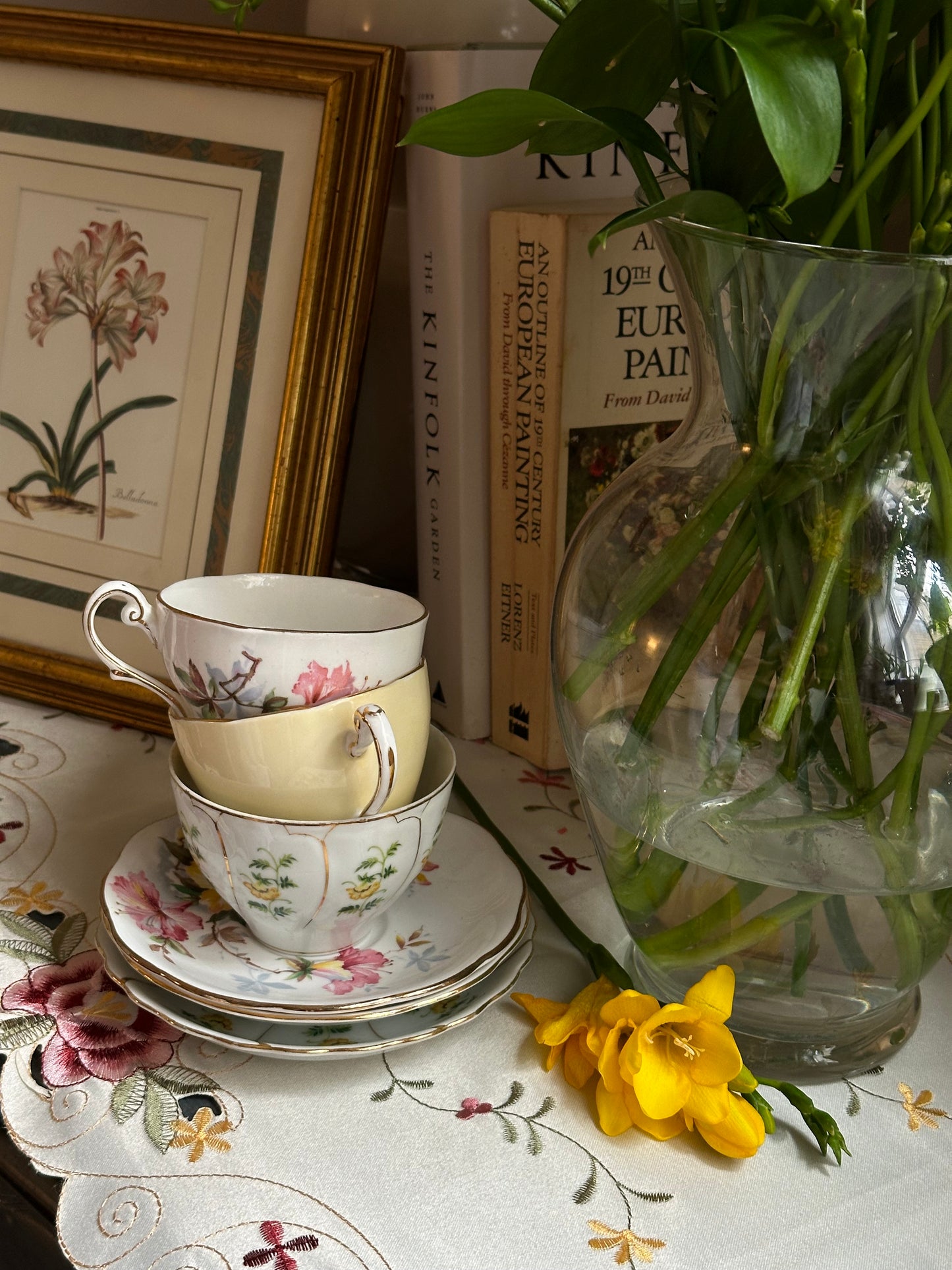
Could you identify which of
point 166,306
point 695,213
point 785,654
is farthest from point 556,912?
point 166,306

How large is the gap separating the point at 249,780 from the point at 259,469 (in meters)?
0.25

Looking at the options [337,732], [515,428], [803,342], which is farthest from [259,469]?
[803,342]

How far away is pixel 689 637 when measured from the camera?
40cm

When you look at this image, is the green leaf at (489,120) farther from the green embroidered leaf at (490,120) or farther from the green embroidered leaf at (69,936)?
the green embroidered leaf at (69,936)

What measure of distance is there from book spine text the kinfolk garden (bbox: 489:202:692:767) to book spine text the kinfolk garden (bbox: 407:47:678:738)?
0.01 metres

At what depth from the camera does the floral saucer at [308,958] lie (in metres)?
0.43

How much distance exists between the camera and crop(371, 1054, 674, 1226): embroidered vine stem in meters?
0.38

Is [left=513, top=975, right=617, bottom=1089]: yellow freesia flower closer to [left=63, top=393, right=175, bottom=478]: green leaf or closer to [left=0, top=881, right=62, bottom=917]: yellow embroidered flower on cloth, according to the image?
[left=0, top=881, right=62, bottom=917]: yellow embroidered flower on cloth

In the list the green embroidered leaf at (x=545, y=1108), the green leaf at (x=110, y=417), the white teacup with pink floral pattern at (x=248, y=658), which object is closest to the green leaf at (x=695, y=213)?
the white teacup with pink floral pattern at (x=248, y=658)

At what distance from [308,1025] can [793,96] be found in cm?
34

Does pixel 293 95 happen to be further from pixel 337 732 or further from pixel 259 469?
pixel 337 732

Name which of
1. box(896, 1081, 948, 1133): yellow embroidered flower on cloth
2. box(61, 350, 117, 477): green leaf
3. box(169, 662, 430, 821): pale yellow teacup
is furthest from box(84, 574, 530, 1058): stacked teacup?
box(61, 350, 117, 477): green leaf

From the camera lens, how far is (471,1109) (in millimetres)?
415

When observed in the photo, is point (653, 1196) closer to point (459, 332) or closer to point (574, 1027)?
point (574, 1027)
